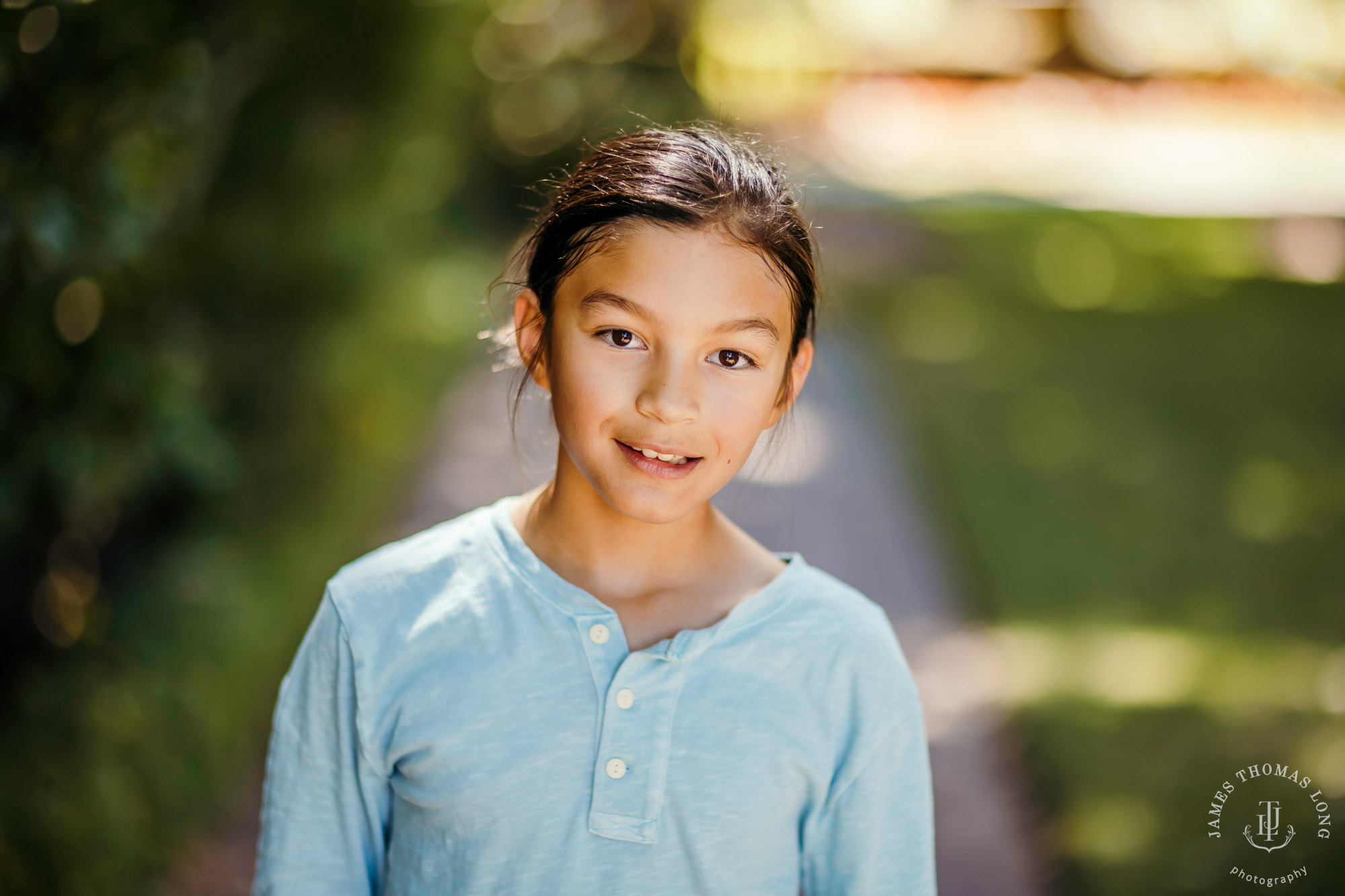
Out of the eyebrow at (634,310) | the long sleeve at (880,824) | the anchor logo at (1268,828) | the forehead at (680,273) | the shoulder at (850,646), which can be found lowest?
the anchor logo at (1268,828)

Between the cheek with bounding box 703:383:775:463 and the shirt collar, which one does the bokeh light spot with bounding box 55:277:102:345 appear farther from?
the cheek with bounding box 703:383:775:463

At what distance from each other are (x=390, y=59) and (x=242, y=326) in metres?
2.24

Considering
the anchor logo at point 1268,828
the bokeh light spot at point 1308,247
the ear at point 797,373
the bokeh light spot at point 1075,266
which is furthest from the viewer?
the bokeh light spot at point 1308,247

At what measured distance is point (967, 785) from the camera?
3250 millimetres

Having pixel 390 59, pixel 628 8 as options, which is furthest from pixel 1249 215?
pixel 390 59

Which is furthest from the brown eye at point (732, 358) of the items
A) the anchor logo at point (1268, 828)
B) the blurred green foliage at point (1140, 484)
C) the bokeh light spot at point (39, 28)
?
the anchor logo at point (1268, 828)

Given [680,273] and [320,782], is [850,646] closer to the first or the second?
[680,273]

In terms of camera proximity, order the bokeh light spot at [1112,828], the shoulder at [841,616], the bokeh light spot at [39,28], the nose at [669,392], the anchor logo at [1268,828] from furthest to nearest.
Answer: the bokeh light spot at [1112,828] → the anchor logo at [1268,828] → the bokeh light spot at [39,28] → the shoulder at [841,616] → the nose at [669,392]

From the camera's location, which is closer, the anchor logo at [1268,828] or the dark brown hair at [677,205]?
the dark brown hair at [677,205]

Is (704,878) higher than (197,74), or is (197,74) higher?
(197,74)

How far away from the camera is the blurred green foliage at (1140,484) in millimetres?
3092

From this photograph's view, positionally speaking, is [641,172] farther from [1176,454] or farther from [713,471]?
[1176,454]

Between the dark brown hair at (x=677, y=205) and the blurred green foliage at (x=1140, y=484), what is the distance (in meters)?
2.07

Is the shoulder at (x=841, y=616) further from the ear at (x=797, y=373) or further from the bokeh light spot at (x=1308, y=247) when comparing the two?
the bokeh light spot at (x=1308, y=247)
